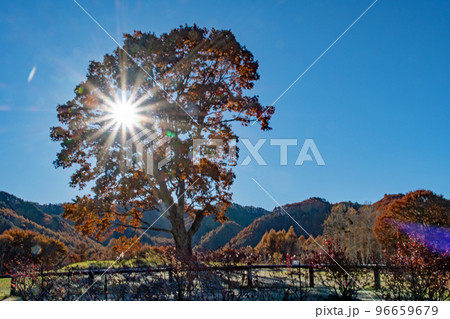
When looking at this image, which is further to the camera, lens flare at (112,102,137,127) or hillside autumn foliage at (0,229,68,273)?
hillside autumn foliage at (0,229,68,273)

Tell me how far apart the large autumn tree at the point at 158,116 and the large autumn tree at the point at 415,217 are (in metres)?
20.2

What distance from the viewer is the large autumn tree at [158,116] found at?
13641 mm

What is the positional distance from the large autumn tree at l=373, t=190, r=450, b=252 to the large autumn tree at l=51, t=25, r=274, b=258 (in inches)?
794

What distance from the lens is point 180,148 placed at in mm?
13336

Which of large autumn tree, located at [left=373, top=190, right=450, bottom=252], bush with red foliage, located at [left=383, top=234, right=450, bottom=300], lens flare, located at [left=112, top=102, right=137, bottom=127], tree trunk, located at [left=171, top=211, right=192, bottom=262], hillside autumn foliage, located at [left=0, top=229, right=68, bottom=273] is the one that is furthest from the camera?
hillside autumn foliage, located at [left=0, top=229, right=68, bottom=273]

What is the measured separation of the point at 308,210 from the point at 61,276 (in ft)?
368

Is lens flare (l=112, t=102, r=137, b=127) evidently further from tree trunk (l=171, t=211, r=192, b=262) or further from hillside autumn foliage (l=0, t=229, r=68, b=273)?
hillside autumn foliage (l=0, t=229, r=68, b=273)

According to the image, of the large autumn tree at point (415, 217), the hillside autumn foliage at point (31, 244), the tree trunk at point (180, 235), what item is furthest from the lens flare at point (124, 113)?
the hillside autumn foliage at point (31, 244)

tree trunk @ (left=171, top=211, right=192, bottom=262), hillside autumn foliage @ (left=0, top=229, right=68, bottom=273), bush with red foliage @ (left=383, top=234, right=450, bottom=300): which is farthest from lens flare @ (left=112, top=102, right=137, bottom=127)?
hillside autumn foliage @ (left=0, top=229, right=68, bottom=273)

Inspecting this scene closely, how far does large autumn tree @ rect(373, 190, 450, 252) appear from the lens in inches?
1129
